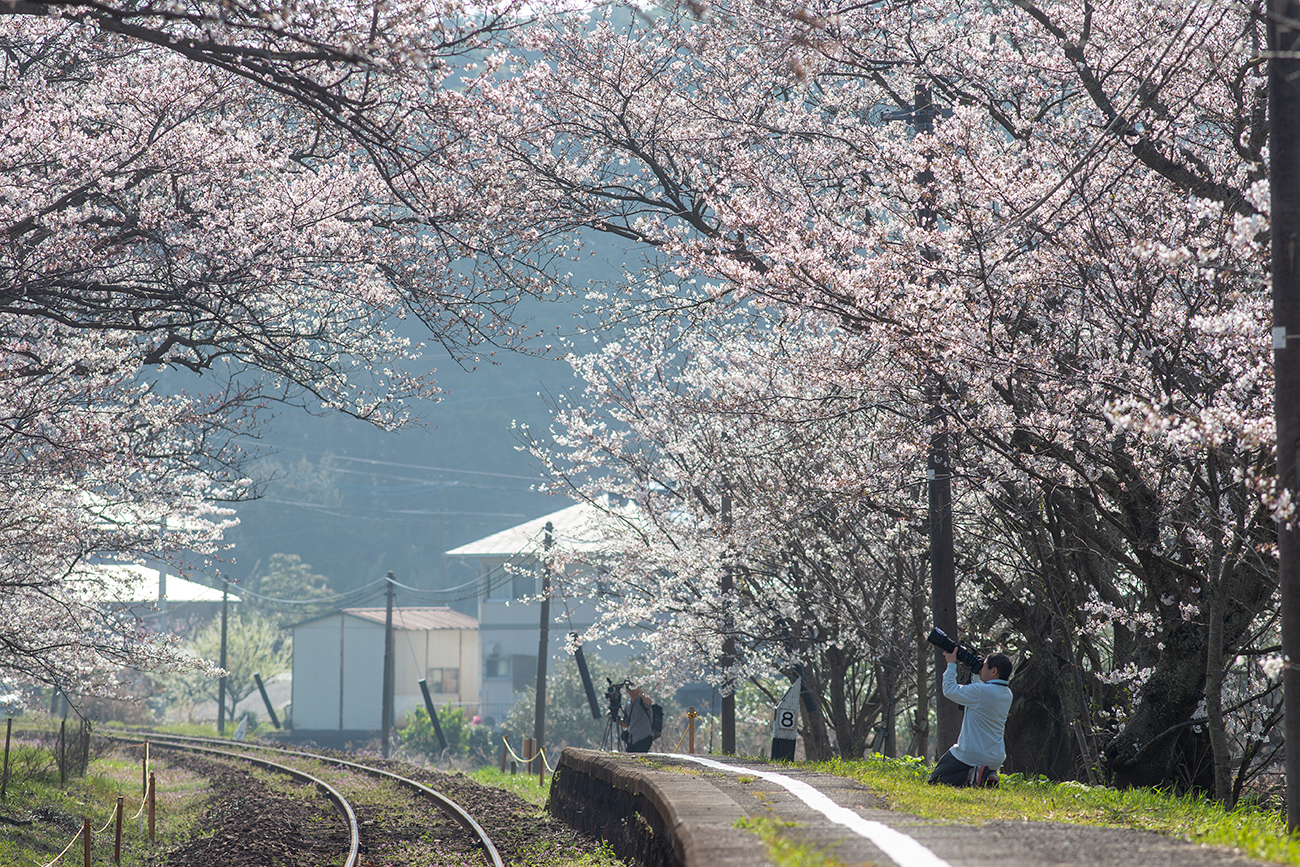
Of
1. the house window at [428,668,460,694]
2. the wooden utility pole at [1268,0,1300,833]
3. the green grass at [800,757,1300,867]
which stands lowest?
the house window at [428,668,460,694]

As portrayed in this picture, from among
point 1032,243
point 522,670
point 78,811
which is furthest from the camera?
point 522,670

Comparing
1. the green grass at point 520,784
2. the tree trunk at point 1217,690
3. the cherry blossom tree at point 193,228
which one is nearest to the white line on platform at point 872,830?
the tree trunk at point 1217,690

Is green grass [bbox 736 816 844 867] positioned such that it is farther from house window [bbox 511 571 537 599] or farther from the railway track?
house window [bbox 511 571 537 599]

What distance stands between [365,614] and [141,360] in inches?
1784

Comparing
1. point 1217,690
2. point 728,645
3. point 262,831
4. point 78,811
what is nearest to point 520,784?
point 728,645

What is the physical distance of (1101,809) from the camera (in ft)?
23.2

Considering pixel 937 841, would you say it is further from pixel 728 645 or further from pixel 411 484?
pixel 411 484

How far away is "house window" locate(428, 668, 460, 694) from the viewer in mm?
59562

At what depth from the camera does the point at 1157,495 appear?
8.49 meters

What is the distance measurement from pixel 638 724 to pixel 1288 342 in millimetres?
13197

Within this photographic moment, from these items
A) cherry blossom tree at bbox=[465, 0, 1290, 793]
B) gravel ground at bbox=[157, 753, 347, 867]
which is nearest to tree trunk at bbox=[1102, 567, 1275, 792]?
cherry blossom tree at bbox=[465, 0, 1290, 793]

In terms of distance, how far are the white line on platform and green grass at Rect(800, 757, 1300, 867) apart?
435 mm

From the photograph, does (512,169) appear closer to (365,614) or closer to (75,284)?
(75,284)

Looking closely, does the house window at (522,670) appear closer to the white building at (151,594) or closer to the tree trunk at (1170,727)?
the white building at (151,594)
